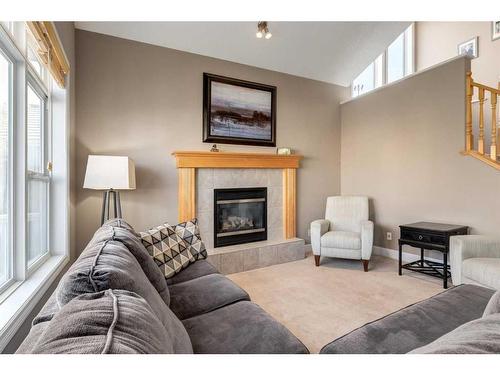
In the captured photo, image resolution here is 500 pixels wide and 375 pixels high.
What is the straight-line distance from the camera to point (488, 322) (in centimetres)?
70

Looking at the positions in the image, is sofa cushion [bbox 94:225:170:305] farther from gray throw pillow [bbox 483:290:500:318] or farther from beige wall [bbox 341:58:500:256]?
beige wall [bbox 341:58:500:256]

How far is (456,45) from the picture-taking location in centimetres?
458

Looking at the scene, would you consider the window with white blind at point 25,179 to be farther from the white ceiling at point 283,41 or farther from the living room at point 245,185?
the white ceiling at point 283,41

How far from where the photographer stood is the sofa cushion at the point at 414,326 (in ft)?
3.41

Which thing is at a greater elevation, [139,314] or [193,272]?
[139,314]

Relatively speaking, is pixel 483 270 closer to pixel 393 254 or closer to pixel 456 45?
pixel 393 254

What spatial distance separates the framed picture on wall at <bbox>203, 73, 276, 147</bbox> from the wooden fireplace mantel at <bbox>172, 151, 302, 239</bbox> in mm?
269

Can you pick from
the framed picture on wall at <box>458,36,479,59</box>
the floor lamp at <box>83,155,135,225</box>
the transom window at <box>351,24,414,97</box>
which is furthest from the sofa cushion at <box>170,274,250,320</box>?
the transom window at <box>351,24,414,97</box>

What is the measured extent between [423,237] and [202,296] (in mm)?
2553

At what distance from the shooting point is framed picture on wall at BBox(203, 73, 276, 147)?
136 inches

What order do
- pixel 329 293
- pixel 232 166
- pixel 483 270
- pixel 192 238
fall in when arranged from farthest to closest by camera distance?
pixel 232 166 → pixel 329 293 → pixel 192 238 → pixel 483 270

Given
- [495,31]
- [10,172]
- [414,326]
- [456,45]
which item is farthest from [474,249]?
[456,45]

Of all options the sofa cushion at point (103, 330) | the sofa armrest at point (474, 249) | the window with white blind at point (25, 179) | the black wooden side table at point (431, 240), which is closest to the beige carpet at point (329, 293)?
the black wooden side table at point (431, 240)
